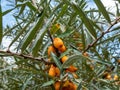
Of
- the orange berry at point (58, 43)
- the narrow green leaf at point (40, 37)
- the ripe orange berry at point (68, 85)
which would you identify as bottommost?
the ripe orange berry at point (68, 85)

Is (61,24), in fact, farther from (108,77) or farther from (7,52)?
(108,77)

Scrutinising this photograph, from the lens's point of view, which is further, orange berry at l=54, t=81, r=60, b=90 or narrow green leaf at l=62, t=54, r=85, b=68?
orange berry at l=54, t=81, r=60, b=90

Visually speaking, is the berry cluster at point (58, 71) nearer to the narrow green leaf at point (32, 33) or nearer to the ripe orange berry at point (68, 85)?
the ripe orange berry at point (68, 85)

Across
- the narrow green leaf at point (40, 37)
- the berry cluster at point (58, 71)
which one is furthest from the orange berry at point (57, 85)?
the narrow green leaf at point (40, 37)

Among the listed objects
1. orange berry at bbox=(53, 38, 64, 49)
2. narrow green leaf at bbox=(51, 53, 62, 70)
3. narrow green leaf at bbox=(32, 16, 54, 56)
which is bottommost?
narrow green leaf at bbox=(51, 53, 62, 70)

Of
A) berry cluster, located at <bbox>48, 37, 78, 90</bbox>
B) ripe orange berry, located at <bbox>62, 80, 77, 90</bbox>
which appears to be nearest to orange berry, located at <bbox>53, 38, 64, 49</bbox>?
berry cluster, located at <bbox>48, 37, 78, 90</bbox>

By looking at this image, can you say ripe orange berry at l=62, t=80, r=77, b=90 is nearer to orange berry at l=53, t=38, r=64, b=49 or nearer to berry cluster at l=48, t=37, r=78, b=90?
berry cluster at l=48, t=37, r=78, b=90

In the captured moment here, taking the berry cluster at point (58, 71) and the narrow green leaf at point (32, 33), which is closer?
the narrow green leaf at point (32, 33)

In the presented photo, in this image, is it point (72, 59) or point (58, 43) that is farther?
point (58, 43)

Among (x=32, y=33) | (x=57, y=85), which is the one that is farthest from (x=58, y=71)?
(x=32, y=33)

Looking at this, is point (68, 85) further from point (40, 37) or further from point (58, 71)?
point (40, 37)

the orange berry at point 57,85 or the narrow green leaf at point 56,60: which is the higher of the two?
the narrow green leaf at point 56,60

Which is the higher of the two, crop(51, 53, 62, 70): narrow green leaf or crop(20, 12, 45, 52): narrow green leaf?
crop(20, 12, 45, 52): narrow green leaf
